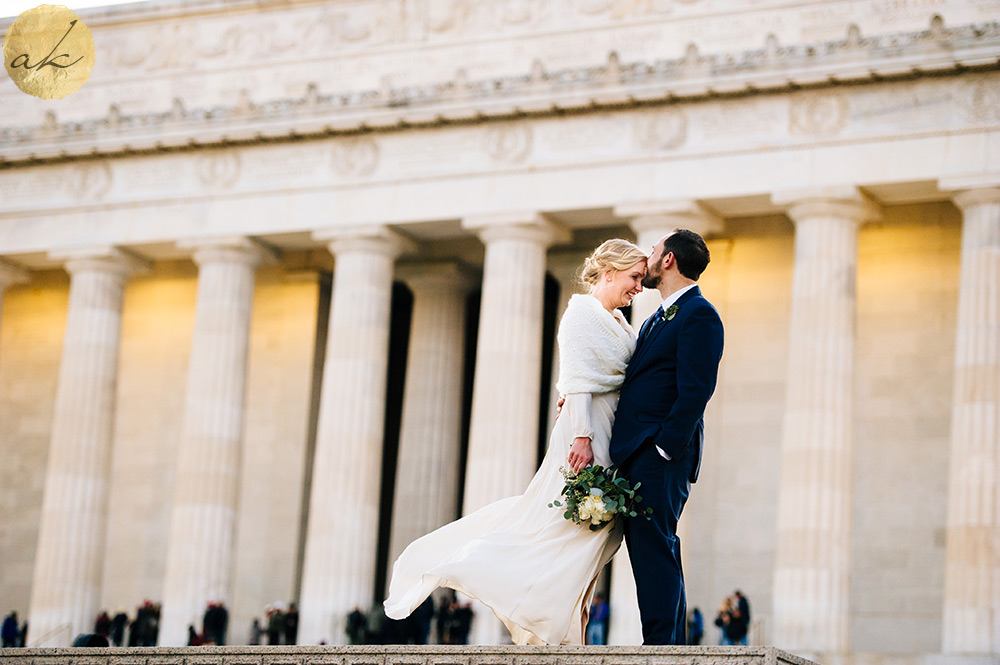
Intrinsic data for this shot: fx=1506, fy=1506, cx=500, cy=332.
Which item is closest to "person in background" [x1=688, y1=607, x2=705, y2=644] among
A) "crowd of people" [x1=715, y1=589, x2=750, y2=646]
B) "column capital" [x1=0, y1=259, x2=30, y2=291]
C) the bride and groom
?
"crowd of people" [x1=715, y1=589, x2=750, y2=646]

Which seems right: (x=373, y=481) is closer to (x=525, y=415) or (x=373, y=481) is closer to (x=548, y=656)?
(x=525, y=415)

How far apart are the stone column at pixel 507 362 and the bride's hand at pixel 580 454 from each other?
1121 inches

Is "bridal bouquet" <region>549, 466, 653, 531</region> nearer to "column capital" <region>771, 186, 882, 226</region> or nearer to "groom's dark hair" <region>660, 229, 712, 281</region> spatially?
"groom's dark hair" <region>660, 229, 712, 281</region>

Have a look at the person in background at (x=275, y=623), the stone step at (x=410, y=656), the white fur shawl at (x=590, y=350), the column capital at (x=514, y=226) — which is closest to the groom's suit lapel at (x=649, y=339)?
the white fur shawl at (x=590, y=350)

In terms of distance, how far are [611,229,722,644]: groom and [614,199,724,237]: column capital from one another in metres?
28.0

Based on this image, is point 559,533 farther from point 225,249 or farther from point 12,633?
point 12,633

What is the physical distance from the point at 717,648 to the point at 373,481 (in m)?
33.4

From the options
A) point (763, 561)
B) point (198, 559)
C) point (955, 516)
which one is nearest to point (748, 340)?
point (763, 561)

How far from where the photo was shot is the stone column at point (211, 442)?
143ft

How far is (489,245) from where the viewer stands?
42250mm

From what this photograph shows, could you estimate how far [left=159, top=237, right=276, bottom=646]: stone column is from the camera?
43.4 m

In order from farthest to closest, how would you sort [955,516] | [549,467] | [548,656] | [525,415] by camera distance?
1. [525,415]
2. [955,516]
3. [549,467]
4. [548,656]

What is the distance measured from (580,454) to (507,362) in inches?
1164

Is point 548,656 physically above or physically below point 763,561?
below
